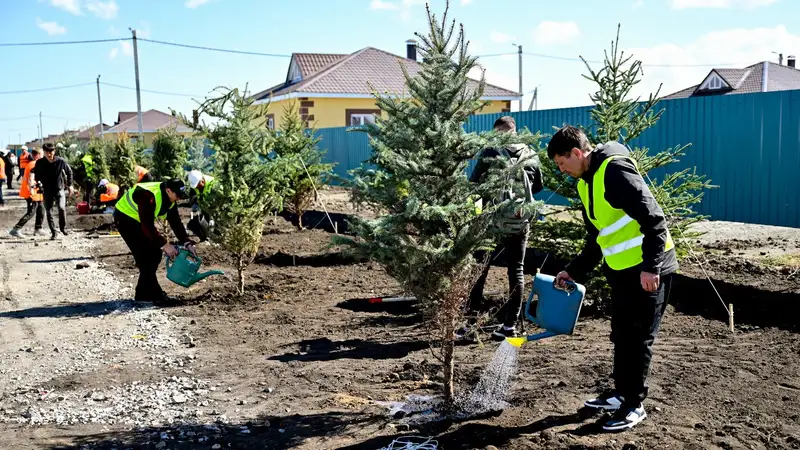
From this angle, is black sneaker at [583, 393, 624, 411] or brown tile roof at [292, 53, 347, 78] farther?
brown tile roof at [292, 53, 347, 78]

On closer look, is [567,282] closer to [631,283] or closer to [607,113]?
[631,283]

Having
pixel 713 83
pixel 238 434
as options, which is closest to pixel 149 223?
pixel 238 434

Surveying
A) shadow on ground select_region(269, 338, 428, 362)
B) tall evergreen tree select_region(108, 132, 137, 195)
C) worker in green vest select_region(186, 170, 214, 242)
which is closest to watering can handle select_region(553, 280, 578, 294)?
shadow on ground select_region(269, 338, 428, 362)

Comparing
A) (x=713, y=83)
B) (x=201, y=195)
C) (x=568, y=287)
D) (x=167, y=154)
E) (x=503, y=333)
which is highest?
(x=713, y=83)

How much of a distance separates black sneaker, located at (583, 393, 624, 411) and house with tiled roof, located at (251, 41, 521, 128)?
79.8 feet

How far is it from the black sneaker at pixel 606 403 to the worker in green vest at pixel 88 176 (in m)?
18.7

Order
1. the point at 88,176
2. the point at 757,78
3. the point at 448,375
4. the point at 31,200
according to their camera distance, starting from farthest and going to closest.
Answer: the point at 757,78 → the point at 88,176 → the point at 31,200 → the point at 448,375

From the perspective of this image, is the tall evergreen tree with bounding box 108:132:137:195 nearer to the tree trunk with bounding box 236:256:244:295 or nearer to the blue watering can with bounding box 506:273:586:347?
the tree trunk with bounding box 236:256:244:295

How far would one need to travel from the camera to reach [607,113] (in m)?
6.36

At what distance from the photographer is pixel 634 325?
4.01 metres

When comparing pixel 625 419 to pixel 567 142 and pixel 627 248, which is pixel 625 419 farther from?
pixel 567 142

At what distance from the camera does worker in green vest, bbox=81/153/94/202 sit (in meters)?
19.9

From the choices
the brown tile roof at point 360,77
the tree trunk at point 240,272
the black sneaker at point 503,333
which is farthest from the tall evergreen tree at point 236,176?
the brown tile roof at point 360,77

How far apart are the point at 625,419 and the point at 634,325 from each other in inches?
21.7
